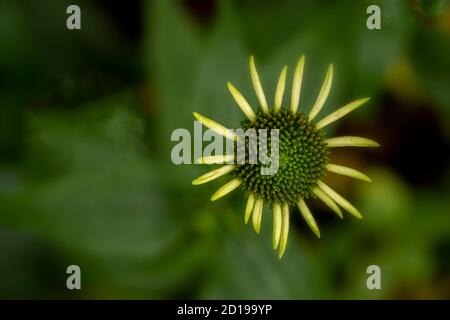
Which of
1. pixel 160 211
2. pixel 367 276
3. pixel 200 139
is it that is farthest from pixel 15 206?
pixel 367 276

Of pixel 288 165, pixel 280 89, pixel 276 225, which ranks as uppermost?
pixel 280 89

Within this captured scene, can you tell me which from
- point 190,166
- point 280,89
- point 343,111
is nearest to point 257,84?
point 280,89

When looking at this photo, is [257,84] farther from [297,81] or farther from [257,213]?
[257,213]

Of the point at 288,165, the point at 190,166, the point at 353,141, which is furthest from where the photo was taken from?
the point at 190,166

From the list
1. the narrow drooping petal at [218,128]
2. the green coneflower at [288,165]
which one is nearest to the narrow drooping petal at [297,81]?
the green coneflower at [288,165]

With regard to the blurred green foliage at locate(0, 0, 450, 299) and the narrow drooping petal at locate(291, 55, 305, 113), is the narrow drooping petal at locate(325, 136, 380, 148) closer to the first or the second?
the narrow drooping petal at locate(291, 55, 305, 113)
